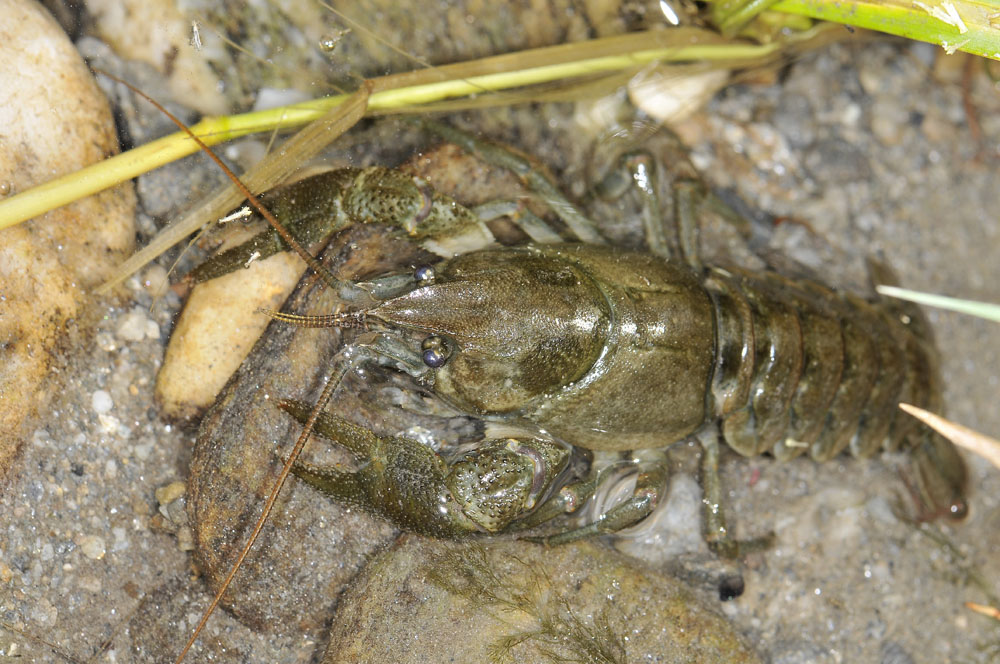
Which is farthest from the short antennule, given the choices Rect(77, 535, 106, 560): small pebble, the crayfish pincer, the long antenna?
Rect(77, 535, 106, 560): small pebble

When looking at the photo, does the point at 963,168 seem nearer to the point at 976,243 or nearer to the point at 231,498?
the point at 976,243

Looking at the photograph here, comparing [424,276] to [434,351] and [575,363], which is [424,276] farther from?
[575,363]

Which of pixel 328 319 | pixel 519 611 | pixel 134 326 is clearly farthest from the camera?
pixel 134 326

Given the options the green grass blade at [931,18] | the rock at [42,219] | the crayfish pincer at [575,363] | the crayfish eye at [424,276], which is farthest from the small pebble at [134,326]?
the green grass blade at [931,18]

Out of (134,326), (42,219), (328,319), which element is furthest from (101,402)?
(328,319)

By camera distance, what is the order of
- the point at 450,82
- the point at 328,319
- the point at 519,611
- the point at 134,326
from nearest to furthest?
the point at 328,319
the point at 519,611
the point at 134,326
the point at 450,82

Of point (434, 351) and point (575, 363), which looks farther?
point (575, 363)

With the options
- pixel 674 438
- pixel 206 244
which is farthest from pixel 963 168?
pixel 206 244
